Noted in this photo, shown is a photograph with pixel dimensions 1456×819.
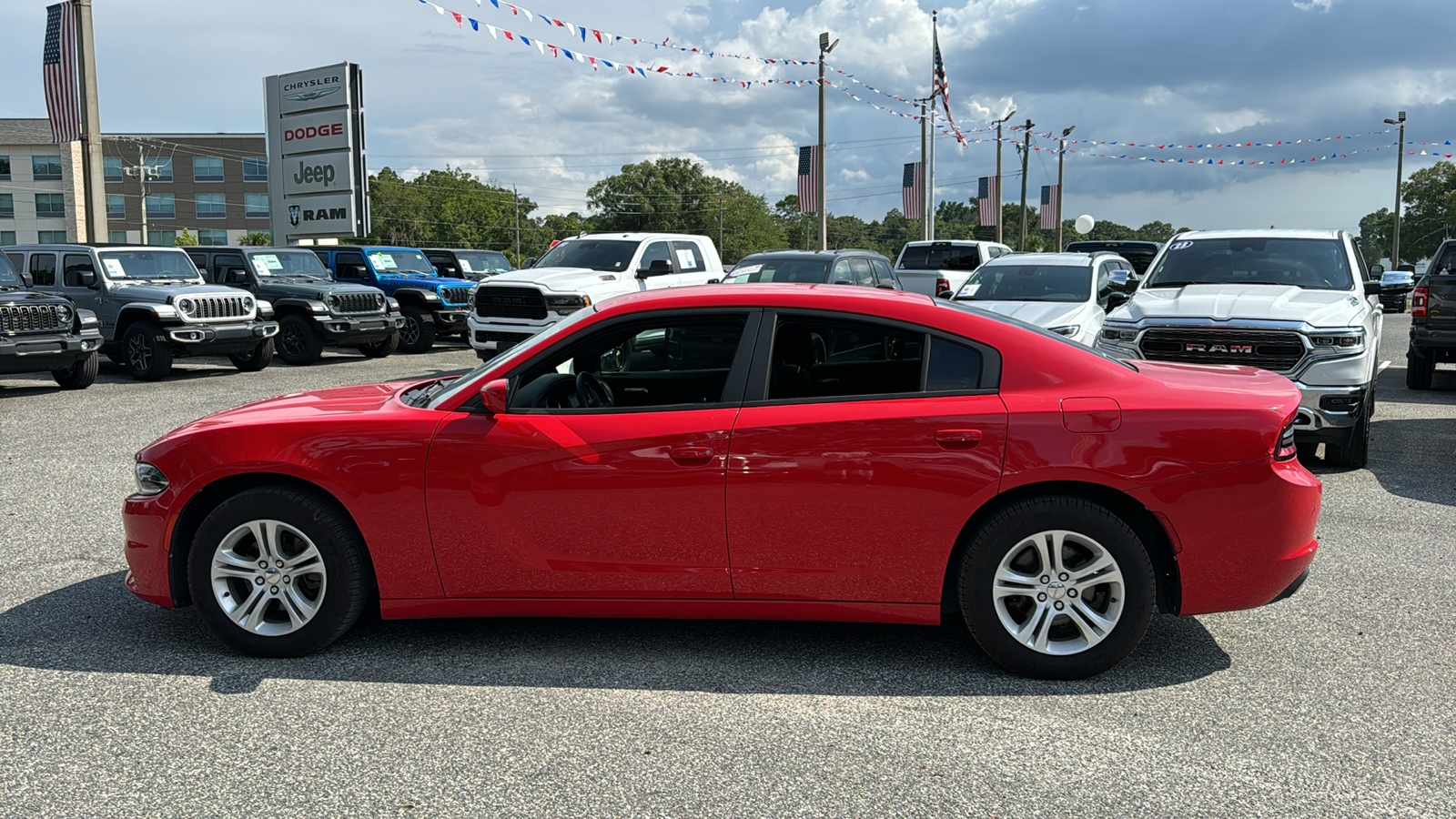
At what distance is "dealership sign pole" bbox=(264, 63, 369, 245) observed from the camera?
2753 cm

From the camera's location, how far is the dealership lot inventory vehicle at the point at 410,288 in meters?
20.9

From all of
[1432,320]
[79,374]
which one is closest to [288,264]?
Result: [79,374]

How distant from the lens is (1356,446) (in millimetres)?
8516

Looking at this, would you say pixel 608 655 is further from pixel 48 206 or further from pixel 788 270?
pixel 48 206

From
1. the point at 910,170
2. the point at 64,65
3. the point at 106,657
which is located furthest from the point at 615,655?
the point at 910,170

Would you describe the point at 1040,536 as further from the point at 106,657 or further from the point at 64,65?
the point at 64,65

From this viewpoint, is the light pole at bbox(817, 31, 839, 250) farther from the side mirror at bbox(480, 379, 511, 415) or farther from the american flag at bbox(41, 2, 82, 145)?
the side mirror at bbox(480, 379, 511, 415)

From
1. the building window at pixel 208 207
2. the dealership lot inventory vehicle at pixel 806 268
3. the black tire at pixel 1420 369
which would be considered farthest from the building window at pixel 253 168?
the black tire at pixel 1420 369

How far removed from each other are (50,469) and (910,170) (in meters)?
36.0

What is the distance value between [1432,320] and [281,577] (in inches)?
538

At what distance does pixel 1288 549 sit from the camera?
4090 mm

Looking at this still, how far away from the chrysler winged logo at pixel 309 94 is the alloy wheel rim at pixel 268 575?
25.7 metres

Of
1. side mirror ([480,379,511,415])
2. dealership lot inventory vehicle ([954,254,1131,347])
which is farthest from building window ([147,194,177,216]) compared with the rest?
side mirror ([480,379,511,415])

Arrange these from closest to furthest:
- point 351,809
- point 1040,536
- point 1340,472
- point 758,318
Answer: point 351,809, point 1040,536, point 758,318, point 1340,472
